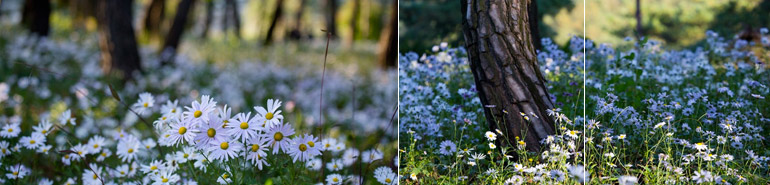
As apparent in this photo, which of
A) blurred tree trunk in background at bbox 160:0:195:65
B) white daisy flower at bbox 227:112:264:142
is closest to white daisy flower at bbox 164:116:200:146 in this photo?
white daisy flower at bbox 227:112:264:142

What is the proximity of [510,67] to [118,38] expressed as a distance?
5916 millimetres

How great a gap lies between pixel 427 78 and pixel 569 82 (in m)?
0.84

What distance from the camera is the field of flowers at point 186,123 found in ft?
6.23

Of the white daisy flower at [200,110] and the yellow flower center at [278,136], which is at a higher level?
the white daisy flower at [200,110]

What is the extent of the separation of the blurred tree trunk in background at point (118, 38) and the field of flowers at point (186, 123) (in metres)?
0.22

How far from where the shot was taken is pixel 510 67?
7.02 feet

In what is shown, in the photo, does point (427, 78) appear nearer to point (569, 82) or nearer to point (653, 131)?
point (569, 82)

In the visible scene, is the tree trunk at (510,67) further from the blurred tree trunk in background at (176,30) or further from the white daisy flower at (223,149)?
the blurred tree trunk in background at (176,30)

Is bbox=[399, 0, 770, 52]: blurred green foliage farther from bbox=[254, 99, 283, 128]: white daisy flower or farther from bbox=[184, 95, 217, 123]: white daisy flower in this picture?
bbox=[184, 95, 217, 123]: white daisy flower

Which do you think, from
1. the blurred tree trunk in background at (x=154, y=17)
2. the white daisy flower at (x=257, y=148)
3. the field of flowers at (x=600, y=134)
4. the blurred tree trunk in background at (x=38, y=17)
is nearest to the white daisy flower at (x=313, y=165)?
the field of flowers at (x=600, y=134)

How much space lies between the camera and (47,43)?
29.9 ft

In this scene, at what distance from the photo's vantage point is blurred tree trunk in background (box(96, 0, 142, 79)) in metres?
6.77

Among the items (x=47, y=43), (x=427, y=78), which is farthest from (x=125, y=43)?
(x=427, y=78)

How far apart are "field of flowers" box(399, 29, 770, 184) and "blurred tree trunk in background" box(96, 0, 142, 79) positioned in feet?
16.5
